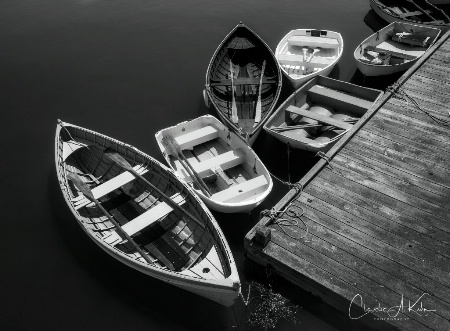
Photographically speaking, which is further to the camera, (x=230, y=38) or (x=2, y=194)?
(x=230, y=38)

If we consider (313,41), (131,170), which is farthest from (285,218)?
(313,41)

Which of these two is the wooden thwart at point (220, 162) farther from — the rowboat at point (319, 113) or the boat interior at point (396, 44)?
the boat interior at point (396, 44)

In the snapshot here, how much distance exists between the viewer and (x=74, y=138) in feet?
53.5

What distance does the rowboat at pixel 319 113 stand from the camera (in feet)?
51.0

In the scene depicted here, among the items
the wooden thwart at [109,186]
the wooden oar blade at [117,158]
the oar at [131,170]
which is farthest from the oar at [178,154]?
the wooden oar blade at [117,158]

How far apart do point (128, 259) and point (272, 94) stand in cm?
1078

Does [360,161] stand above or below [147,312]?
above

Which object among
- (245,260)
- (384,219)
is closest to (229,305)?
(245,260)

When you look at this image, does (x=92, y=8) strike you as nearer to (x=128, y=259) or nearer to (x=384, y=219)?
(x=128, y=259)

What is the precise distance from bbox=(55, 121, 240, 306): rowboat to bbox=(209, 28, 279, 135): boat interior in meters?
4.22

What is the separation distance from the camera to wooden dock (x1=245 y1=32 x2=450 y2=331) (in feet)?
33.7

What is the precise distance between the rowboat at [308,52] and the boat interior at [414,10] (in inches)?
236

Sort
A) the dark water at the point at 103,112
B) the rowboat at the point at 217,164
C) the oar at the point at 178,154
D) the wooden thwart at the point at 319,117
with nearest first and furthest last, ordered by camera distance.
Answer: the dark water at the point at 103,112, the rowboat at the point at 217,164, the oar at the point at 178,154, the wooden thwart at the point at 319,117

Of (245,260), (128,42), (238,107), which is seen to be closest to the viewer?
(245,260)
